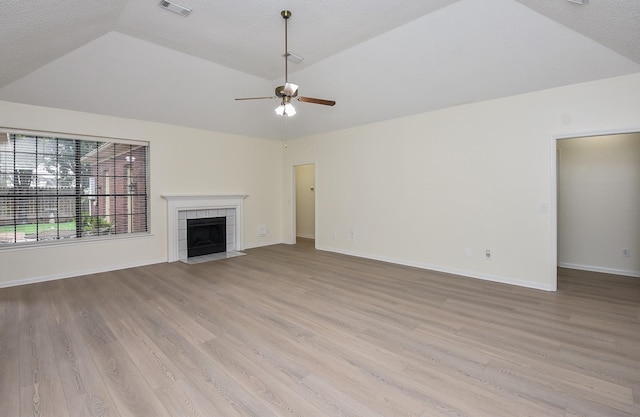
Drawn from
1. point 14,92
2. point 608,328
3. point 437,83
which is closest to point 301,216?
point 437,83

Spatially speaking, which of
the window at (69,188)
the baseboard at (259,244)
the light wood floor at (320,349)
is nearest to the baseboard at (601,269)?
the light wood floor at (320,349)

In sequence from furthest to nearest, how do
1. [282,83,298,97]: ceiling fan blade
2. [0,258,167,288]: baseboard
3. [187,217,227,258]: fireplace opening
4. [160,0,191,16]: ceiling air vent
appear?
1. [187,217,227,258]: fireplace opening
2. [0,258,167,288]: baseboard
3. [282,83,298,97]: ceiling fan blade
4. [160,0,191,16]: ceiling air vent

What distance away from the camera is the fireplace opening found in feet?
20.3

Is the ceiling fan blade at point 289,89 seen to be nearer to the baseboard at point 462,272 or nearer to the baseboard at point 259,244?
the baseboard at point 462,272

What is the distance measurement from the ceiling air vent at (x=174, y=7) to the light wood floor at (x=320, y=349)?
3250mm

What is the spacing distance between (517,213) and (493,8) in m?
2.60

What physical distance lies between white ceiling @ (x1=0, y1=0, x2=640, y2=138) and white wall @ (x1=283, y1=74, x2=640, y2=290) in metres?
0.29

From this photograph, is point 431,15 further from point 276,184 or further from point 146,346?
point 276,184

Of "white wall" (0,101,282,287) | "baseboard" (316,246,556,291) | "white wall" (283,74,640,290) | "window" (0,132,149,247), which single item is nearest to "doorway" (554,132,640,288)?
"white wall" (283,74,640,290)

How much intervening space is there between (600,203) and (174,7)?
21.4ft

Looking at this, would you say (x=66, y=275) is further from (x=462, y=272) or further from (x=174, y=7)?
(x=462, y=272)

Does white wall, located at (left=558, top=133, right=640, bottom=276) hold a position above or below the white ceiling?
below

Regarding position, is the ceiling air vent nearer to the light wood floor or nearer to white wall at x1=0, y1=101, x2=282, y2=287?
white wall at x1=0, y1=101, x2=282, y2=287

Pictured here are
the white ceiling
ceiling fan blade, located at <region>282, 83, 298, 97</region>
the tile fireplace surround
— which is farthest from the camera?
the tile fireplace surround
